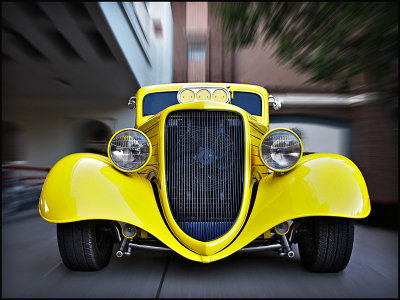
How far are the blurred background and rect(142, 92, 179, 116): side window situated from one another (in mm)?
751

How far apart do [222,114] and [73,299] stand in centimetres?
171

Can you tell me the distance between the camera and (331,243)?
2588 mm

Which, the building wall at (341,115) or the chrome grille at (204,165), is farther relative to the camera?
the building wall at (341,115)

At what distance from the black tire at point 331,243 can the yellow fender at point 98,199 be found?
0.92m

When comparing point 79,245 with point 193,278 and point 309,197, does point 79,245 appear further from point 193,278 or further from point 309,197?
point 309,197

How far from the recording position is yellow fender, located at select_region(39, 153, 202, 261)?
8.04ft

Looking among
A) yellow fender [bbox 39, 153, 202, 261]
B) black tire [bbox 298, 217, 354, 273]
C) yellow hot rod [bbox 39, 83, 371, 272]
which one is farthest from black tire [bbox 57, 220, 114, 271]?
black tire [bbox 298, 217, 354, 273]

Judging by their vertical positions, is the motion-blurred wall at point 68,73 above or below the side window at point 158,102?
above

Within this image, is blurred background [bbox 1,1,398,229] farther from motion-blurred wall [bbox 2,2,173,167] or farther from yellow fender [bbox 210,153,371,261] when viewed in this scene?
yellow fender [bbox 210,153,371,261]

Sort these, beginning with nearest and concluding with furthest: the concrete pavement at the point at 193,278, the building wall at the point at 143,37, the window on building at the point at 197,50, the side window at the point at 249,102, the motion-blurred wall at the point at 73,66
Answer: the concrete pavement at the point at 193,278
the side window at the point at 249,102
the window on building at the point at 197,50
the motion-blurred wall at the point at 73,66
the building wall at the point at 143,37

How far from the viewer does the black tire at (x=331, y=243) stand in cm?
259

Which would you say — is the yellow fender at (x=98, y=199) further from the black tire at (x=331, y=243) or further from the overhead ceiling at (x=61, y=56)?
the overhead ceiling at (x=61, y=56)

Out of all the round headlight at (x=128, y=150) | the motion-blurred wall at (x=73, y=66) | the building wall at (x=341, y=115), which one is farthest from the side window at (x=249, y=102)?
the round headlight at (x=128, y=150)

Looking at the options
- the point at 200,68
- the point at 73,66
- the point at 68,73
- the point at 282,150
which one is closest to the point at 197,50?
the point at 200,68
